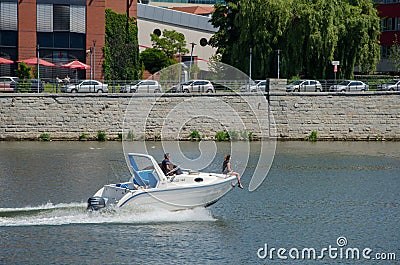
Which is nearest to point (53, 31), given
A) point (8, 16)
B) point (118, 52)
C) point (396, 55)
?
point (8, 16)

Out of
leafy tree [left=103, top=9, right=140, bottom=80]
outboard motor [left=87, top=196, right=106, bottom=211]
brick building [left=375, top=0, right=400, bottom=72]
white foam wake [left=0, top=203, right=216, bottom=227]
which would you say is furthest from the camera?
brick building [left=375, top=0, right=400, bottom=72]

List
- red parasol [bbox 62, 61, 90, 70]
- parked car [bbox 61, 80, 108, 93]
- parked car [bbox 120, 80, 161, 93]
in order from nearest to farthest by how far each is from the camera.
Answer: parked car [bbox 120, 80, 161, 93] → parked car [bbox 61, 80, 108, 93] → red parasol [bbox 62, 61, 90, 70]

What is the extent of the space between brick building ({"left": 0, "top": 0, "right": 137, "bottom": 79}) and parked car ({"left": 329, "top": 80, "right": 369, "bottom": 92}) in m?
21.9

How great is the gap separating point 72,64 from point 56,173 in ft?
94.2

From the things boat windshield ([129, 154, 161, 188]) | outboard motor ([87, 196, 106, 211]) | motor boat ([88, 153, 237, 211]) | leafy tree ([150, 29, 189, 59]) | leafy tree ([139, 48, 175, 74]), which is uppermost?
leafy tree ([150, 29, 189, 59])

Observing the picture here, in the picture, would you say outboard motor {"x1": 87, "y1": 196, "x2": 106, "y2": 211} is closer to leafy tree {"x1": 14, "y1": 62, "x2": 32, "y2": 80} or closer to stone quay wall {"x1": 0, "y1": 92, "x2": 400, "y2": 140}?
stone quay wall {"x1": 0, "y1": 92, "x2": 400, "y2": 140}

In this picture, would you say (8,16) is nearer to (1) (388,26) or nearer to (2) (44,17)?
Result: (2) (44,17)

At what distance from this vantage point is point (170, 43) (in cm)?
9100

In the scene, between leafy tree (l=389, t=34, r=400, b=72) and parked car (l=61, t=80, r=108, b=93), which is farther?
leafy tree (l=389, t=34, r=400, b=72)

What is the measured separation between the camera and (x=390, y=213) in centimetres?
2825

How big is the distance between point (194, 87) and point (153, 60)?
2901 centimetres

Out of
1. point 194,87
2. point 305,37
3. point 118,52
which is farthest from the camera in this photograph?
point 118,52

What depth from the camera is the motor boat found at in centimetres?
2575

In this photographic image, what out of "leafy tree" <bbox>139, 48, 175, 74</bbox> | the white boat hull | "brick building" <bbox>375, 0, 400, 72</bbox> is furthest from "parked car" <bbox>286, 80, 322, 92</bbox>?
the white boat hull
